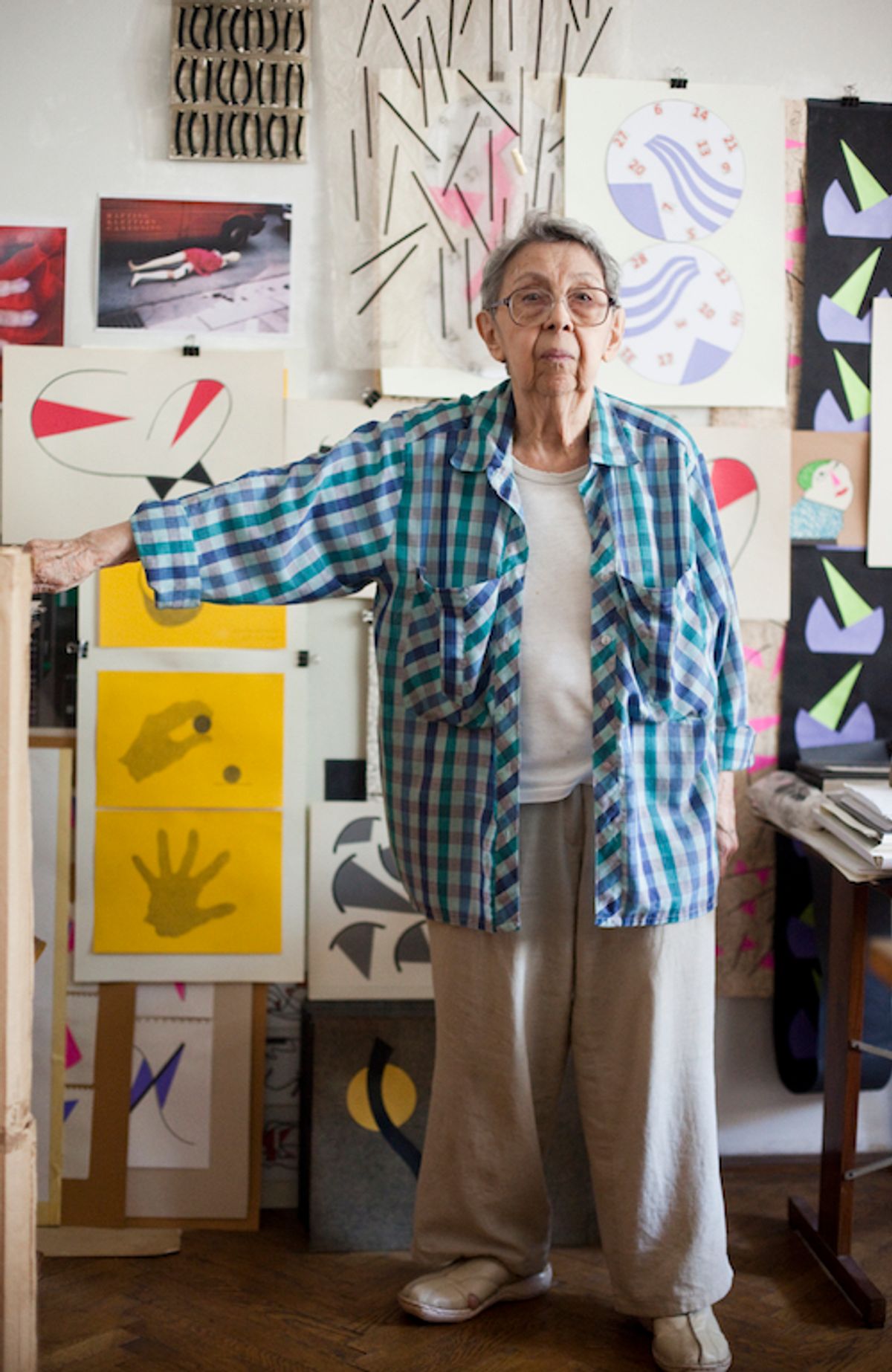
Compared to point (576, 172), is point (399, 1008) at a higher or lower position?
lower

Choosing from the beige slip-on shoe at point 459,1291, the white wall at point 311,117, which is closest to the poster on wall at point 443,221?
the white wall at point 311,117

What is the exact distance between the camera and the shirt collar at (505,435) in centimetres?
172

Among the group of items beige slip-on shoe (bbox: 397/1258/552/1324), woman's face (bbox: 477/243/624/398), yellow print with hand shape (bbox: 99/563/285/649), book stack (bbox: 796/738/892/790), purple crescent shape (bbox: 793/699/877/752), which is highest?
woman's face (bbox: 477/243/624/398)

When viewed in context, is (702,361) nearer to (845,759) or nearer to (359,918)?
(845,759)

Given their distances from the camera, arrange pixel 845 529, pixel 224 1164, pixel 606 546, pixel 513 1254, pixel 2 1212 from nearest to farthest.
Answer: pixel 2 1212
pixel 606 546
pixel 513 1254
pixel 224 1164
pixel 845 529

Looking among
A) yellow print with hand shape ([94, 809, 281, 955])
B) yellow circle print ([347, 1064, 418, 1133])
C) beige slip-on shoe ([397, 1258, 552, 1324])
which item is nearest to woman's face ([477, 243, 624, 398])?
yellow print with hand shape ([94, 809, 281, 955])

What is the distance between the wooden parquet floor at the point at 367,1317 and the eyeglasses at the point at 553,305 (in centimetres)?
146

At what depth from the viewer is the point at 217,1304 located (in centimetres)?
192

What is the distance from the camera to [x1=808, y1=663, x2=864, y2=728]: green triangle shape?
2439mm

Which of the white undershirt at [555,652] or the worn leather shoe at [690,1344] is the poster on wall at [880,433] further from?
the worn leather shoe at [690,1344]

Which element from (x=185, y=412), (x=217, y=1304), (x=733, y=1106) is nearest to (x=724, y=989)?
(x=733, y=1106)

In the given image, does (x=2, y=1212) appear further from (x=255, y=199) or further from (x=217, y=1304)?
(x=255, y=199)

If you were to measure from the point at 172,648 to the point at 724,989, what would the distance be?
4.12 ft

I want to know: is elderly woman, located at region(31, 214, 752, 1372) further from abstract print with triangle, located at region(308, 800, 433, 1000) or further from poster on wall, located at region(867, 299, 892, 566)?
poster on wall, located at region(867, 299, 892, 566)
